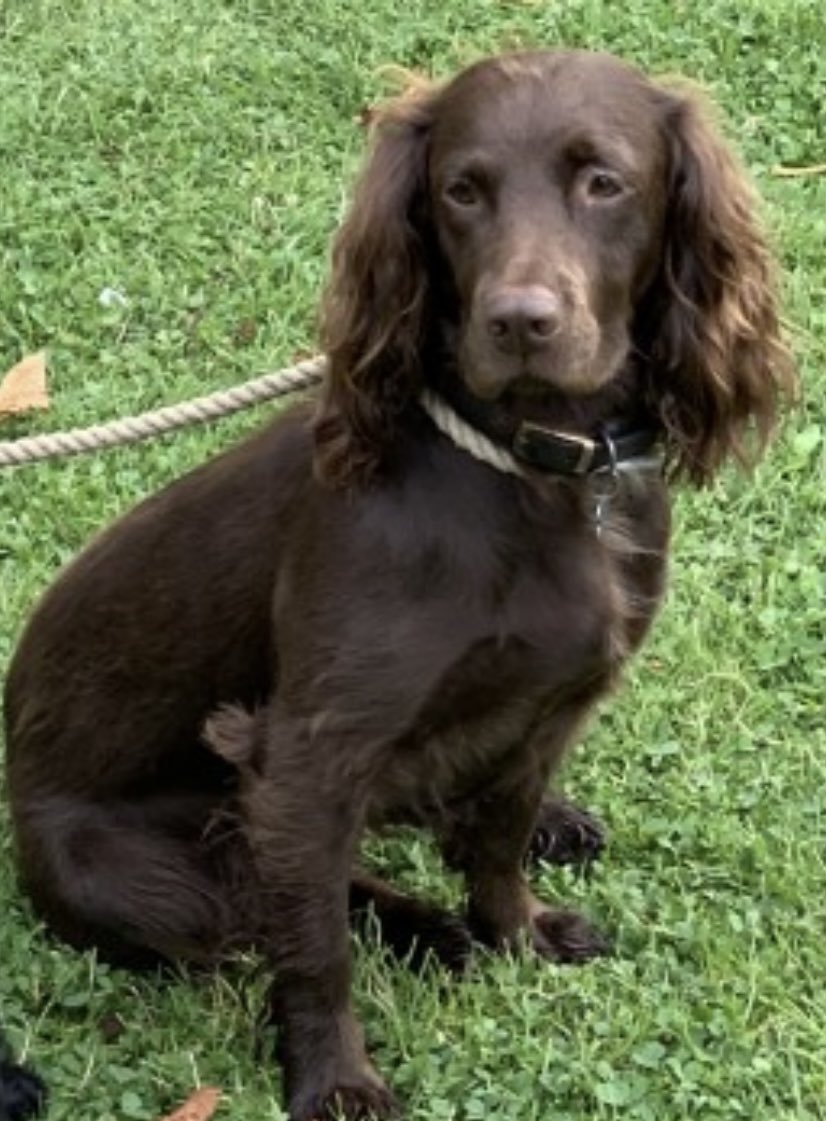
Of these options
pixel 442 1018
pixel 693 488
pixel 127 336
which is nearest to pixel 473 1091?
pixel 442 1018

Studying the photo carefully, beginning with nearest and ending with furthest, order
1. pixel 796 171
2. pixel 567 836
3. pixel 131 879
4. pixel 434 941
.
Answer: pixel 131 879
pixel 434 941
pixel 567 836
pixel 796 171

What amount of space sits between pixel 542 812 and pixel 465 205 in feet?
4.34

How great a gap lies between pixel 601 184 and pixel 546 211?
0.30ft

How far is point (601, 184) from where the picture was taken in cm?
313

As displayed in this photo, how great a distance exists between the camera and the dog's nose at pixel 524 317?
9.88ft

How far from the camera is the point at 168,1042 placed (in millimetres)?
3836

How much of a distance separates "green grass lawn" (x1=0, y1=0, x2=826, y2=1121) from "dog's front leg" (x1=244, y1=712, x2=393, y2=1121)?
9 centimetres

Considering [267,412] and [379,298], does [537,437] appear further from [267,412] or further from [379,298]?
[267,412]

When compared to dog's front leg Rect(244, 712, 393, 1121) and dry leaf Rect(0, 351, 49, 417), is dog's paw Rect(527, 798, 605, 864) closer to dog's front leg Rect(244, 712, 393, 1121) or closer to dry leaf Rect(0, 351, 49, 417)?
dog's front leg Rect(244, 712, 393, 1121)

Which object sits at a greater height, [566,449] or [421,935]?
[566,449]

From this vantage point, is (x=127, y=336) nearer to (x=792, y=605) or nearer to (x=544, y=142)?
(x=792, y=605)

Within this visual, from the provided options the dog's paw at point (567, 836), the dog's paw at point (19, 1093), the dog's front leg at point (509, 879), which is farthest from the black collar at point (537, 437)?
the dog's paw at point (19, 1093)

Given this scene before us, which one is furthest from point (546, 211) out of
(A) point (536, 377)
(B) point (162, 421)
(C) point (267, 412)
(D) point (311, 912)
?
(C) point (267, 412)

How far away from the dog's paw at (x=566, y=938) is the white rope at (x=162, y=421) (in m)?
0.99
